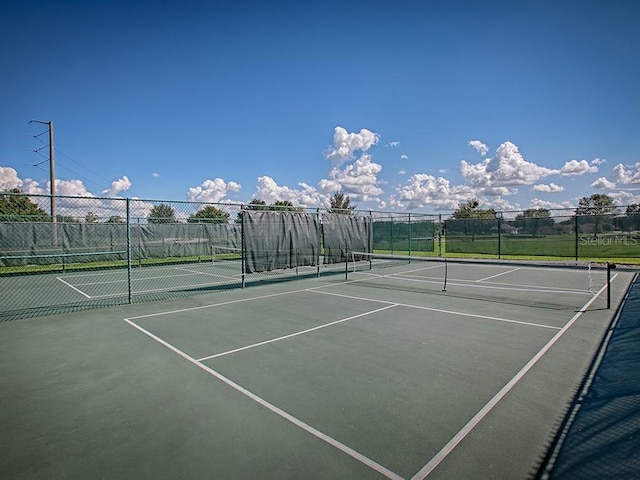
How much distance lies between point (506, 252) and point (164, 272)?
1896cm

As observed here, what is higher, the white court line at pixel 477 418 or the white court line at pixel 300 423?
the white court line at pixel 477 418

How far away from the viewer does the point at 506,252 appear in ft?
67.2

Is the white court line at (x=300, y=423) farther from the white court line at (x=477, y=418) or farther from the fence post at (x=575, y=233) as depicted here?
the fence post at (x=575, y=233)

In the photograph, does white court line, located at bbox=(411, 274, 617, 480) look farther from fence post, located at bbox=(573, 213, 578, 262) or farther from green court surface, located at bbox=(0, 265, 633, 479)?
fence post, located at bbox=(573, 213, 578, 262)

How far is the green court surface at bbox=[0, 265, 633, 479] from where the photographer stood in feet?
9.13

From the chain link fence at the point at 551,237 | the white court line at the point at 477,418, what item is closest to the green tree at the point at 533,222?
the chain link fence at the point at 551,237

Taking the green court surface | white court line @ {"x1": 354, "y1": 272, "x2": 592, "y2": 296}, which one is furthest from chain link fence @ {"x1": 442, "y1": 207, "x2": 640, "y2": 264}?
the green court surface

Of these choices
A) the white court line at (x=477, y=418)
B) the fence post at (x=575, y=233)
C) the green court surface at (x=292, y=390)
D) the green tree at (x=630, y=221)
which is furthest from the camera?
the fence post at (x=575, y=233)

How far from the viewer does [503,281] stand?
1203 cm

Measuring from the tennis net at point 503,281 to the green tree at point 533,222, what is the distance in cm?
426

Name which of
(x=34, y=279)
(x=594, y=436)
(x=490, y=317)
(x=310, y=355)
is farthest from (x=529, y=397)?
(x=34, y=279)

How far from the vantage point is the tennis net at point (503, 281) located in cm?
912

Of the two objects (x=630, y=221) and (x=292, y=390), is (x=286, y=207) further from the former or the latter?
(x=630, y=221)

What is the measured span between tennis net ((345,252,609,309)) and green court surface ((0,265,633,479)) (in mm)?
1267
